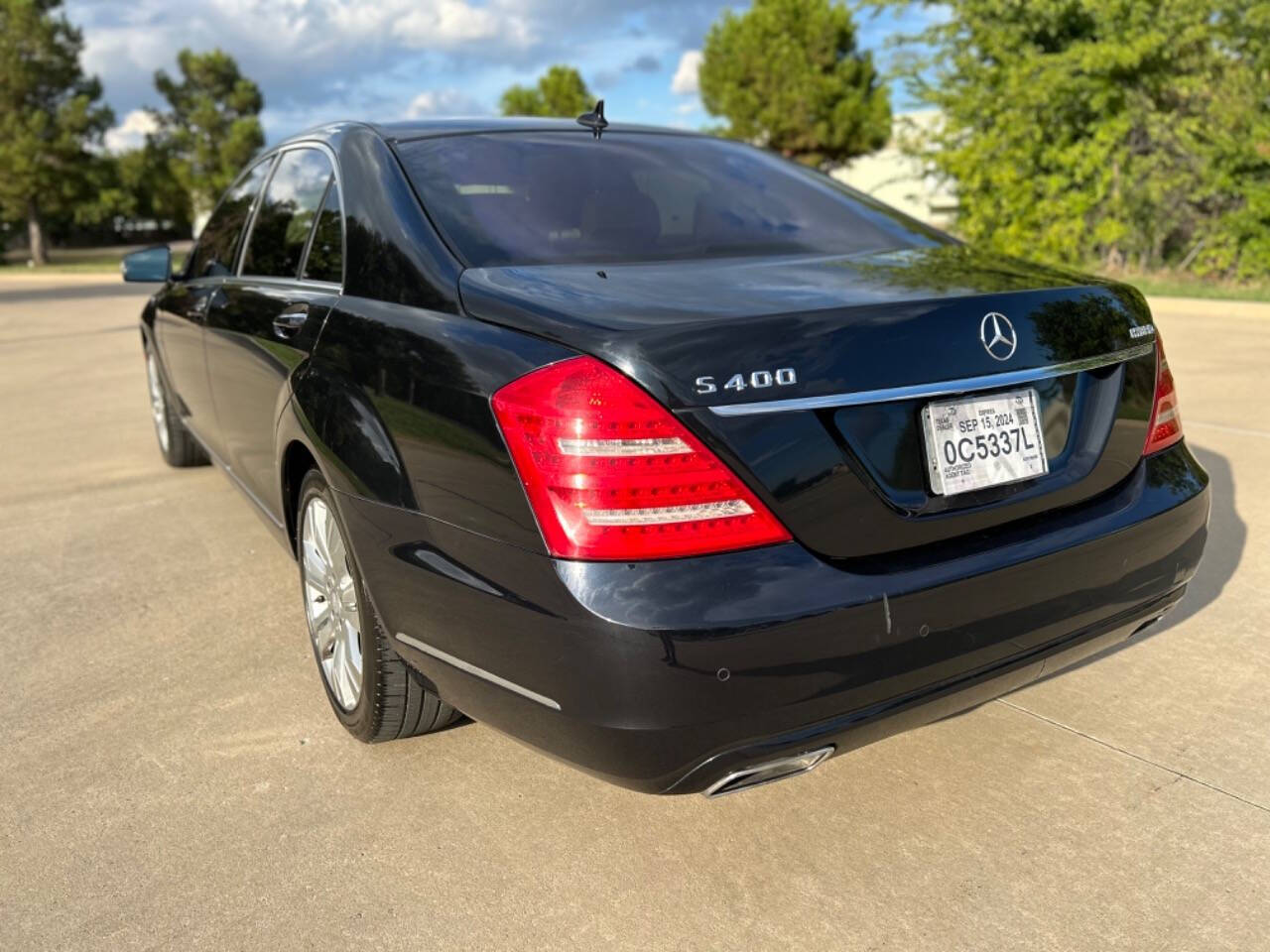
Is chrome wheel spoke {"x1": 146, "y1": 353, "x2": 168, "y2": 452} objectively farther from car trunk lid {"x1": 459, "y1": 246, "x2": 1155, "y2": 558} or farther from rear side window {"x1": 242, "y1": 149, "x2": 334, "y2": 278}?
car trunk lid {"x1": 459, "y1": 246, "x2": 1155, "y2": 558}

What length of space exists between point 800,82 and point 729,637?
126ft

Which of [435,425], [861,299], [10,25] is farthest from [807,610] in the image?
[10,25]

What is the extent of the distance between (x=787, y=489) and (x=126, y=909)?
1.58 metres

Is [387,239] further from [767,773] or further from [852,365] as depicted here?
[767,773]

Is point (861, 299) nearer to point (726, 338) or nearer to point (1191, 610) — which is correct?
point (726, 338)

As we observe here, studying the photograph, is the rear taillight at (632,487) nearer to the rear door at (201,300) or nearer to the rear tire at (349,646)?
the rear tire at (349,646)

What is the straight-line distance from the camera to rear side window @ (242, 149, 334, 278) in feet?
11.1

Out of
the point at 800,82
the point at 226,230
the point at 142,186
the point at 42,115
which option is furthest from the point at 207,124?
the point at 226,230

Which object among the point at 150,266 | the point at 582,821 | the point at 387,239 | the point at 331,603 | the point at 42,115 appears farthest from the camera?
the point at 42,115

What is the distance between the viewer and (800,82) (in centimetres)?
3750

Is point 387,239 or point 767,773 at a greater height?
point 387,239

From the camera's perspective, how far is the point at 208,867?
7.86ft

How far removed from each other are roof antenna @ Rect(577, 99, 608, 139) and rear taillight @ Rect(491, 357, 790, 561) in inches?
64.9

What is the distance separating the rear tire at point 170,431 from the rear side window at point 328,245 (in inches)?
103
